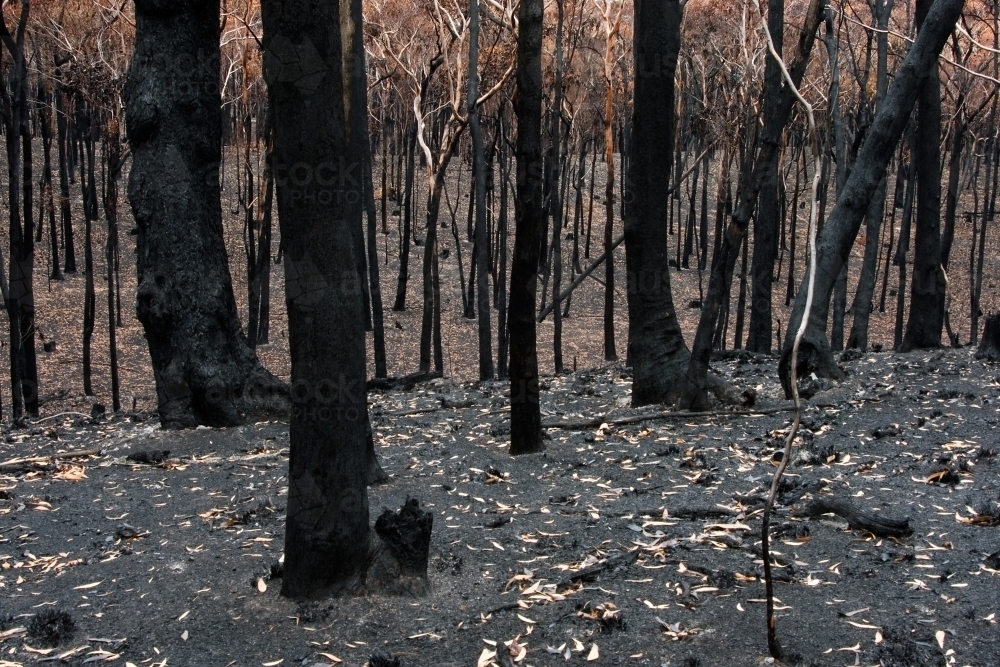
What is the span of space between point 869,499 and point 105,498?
496 centimetres

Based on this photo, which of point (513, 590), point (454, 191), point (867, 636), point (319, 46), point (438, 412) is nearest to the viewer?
point (867, 636)

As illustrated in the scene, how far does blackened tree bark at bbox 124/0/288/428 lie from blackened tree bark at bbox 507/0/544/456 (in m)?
2.95

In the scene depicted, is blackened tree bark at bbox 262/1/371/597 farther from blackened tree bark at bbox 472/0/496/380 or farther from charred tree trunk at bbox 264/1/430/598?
blackened tree bark at bbox 472/0/496/380

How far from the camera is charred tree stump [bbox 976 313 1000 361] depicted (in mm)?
8883

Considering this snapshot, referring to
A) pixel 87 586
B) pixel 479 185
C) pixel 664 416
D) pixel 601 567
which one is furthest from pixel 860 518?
pixel 479 185

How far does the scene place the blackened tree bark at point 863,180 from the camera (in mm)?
7301

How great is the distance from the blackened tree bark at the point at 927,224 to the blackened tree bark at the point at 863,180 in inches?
107

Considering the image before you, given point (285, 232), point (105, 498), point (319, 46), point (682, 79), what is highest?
point (682, 79)

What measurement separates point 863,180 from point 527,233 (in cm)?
342

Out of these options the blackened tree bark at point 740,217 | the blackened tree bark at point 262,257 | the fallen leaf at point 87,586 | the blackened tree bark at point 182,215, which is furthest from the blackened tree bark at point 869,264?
the fallen leaf at point 87,586

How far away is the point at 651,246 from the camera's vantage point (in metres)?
8.02

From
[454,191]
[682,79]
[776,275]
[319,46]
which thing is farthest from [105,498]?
[454,191]

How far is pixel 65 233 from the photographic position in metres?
27.3

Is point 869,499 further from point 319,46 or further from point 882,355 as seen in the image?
point 882,355
